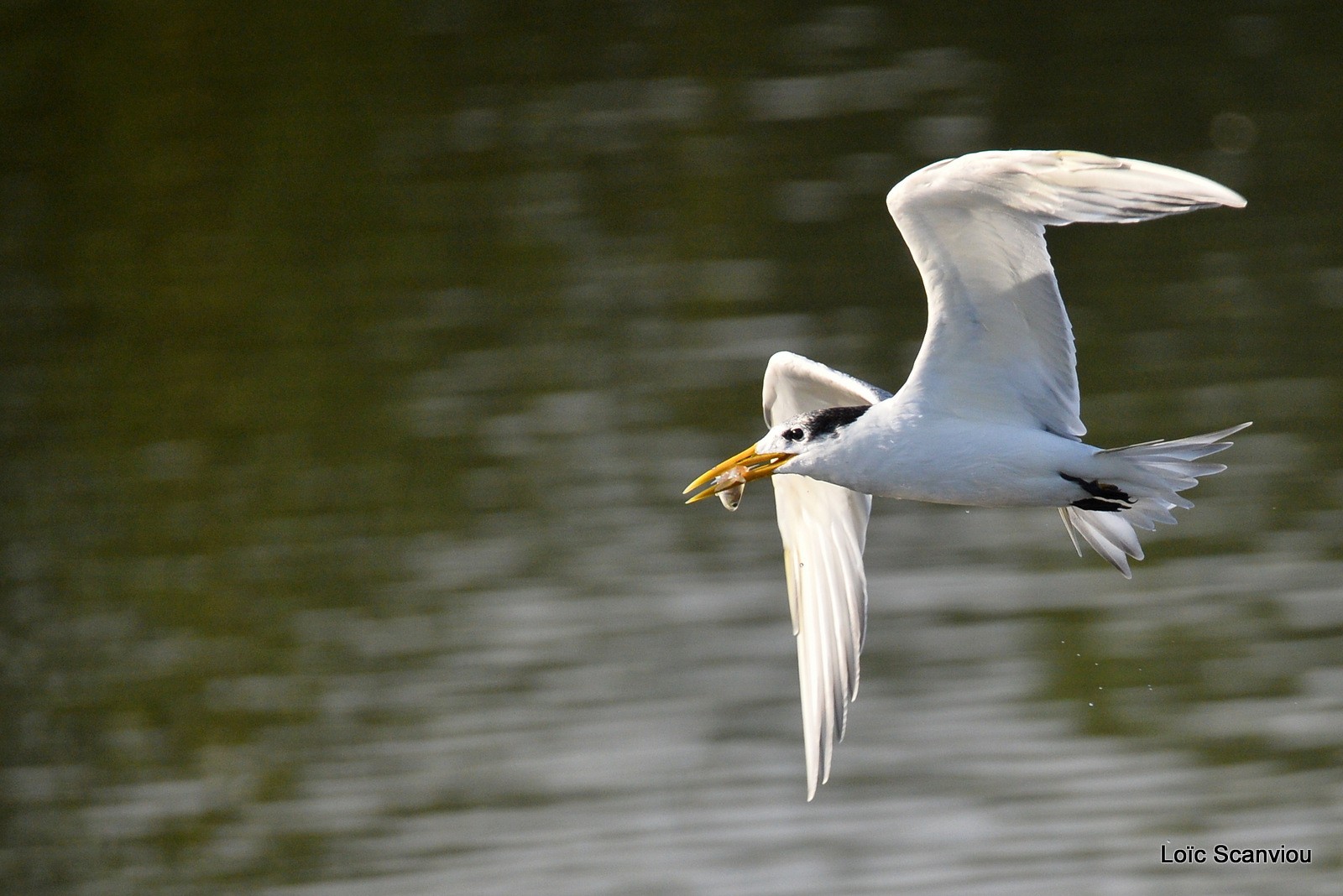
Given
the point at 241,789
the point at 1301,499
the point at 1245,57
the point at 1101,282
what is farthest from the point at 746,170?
the point at 241,789

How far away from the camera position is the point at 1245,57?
11.6 m

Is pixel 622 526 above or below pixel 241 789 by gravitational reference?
above

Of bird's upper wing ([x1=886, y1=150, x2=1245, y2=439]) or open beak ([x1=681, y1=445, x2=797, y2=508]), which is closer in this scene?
bird's upper wing ([x1=886, y1=150, x2=1245, y2=439])

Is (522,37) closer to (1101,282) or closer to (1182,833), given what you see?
(1101,282)

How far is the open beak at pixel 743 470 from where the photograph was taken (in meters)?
5.55

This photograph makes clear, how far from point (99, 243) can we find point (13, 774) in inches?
183

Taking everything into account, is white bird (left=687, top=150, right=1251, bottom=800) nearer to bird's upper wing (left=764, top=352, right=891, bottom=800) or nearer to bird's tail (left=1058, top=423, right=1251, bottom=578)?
bird's tail (left=1058, top=423, right=1251, bottom=578)

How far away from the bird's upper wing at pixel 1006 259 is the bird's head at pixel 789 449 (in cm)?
24

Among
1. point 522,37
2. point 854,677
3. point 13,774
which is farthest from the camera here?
point 522,37

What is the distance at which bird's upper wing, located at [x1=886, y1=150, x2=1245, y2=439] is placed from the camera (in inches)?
185

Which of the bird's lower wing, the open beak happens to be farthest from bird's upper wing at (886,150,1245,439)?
the bird's lower wing

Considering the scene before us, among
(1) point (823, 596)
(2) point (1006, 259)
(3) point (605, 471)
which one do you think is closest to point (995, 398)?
(2) point (1006, 259)

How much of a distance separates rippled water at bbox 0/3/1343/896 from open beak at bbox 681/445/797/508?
174 centimetres

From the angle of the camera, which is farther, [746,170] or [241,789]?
[746,170]
